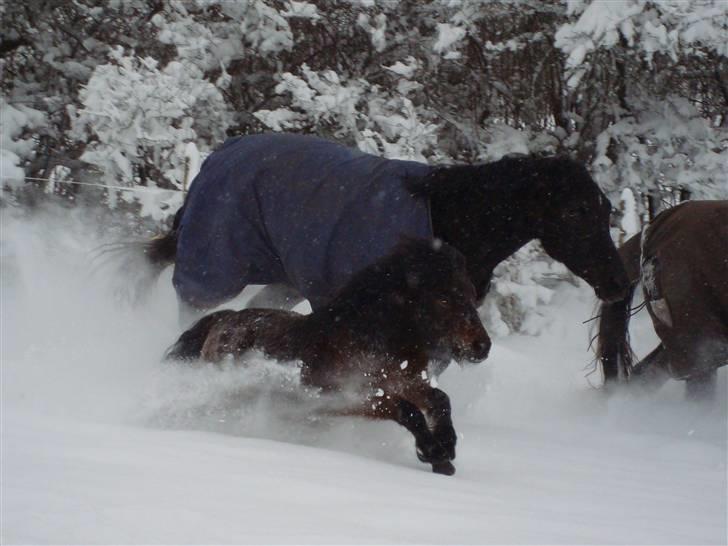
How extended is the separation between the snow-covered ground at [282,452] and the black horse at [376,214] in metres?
0.72

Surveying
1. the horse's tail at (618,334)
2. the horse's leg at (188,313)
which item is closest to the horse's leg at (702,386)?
the horse's tail at (618,334)

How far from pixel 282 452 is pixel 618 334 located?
2884mm

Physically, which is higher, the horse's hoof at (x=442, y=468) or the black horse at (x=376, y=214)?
the black horse at (x=376, y=214)

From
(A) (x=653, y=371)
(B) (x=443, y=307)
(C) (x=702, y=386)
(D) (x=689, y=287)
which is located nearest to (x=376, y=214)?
(B) (x=443, y=307)

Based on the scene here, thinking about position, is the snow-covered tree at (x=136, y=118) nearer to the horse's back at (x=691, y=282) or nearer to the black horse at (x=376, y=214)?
the black horse at (x=376, y=214)

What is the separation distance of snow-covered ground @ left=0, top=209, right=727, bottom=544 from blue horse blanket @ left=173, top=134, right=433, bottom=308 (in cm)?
67

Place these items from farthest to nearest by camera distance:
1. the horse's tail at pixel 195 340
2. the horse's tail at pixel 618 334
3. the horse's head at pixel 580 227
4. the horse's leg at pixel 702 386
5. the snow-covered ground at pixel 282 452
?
the horse's tail at pixel 618 334
the horse's leg at pixel 702 386
the horse's head at pixel 580 227
the horse's tail at pixel 195 340
the snow-covered ground at pixel 282 452

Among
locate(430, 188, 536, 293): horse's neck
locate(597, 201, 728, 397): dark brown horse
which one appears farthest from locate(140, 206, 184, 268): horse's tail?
locate(597, 201, 728, 397): dark brown horse

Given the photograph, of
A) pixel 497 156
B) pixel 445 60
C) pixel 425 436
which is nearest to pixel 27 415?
pixel 425 436

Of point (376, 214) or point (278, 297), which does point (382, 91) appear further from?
point (376, 214)

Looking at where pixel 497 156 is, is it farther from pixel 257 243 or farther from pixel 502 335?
pixel 257 243

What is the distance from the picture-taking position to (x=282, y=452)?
2891mm

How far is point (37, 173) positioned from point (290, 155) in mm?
5170

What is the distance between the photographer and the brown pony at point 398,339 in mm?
3203
